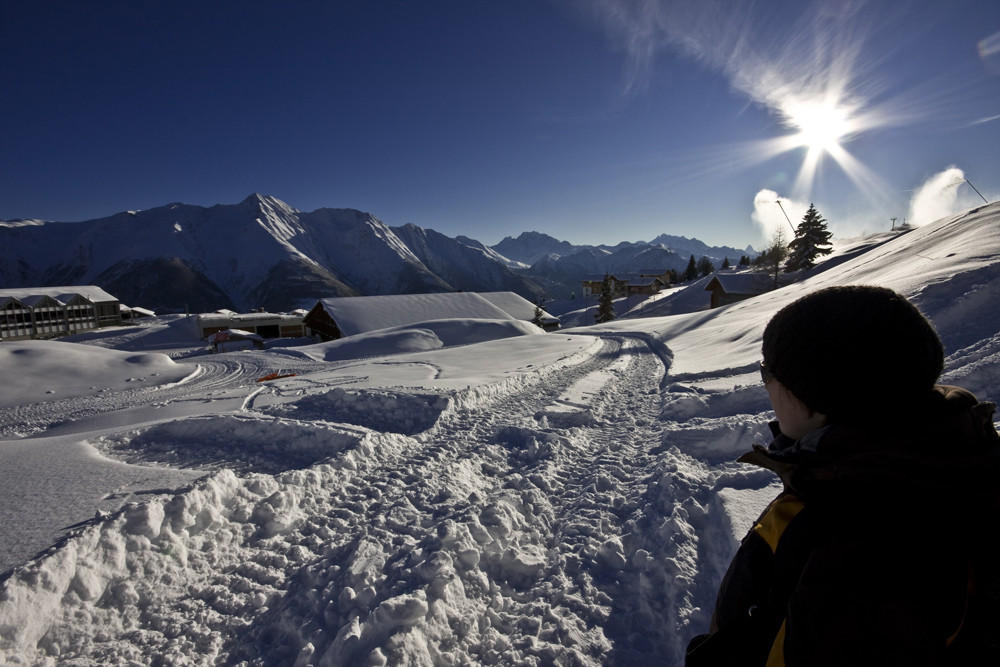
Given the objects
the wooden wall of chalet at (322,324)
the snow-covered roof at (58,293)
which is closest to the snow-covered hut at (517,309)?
the wooden wall of chalet at (322,324)

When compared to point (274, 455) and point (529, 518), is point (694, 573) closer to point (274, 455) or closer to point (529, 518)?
point (529, 518)

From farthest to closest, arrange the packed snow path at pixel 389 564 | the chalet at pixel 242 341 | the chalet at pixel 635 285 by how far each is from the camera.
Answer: the chalet at pixel 635 285, the chalet at pixel 242 341, the packed snow path at pixel 389 564

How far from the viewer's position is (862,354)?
139 centimetres

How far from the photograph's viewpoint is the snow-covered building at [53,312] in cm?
4856

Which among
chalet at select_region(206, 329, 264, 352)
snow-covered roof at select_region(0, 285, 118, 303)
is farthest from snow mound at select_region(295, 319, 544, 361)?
snow-covered roof at select_region(0, 285, 118, 303)

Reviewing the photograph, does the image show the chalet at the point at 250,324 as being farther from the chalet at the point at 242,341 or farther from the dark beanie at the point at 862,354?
the dark beanie at the point at 862,354

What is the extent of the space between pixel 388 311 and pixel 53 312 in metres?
45.9

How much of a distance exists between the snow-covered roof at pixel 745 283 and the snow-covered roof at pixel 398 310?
85.2 ft

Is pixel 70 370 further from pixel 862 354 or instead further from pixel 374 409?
pixel 862 354

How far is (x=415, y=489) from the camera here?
225 inches

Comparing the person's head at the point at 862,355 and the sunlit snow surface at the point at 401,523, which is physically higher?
the person's head at the point at 862,355

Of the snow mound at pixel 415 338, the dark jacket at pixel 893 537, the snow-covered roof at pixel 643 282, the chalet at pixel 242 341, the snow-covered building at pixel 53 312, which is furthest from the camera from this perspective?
the snow-covered roof at pixel 643 282

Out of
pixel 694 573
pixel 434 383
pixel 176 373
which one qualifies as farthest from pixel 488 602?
pixel 176 373

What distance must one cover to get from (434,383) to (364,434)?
4349mm
